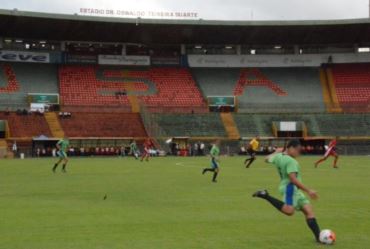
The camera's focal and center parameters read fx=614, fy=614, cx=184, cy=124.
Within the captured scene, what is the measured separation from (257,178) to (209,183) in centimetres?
350

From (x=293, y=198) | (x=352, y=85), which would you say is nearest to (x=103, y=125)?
(x=352, y=85)

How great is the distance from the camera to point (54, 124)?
62125 millimetres

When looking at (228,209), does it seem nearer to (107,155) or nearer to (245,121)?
(107,155)

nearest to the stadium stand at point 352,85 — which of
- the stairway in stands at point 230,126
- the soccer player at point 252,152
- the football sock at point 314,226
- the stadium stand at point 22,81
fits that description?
the stairway in stands at point 230,126

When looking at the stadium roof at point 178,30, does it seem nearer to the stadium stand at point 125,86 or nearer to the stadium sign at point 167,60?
the stadium sign at point 167,60

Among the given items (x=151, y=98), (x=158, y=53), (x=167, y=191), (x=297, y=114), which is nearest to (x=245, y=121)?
(x=297, y=114)

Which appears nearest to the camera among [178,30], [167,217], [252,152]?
[167,217]

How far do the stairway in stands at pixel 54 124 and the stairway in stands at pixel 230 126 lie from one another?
17.2m

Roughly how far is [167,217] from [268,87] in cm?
6000

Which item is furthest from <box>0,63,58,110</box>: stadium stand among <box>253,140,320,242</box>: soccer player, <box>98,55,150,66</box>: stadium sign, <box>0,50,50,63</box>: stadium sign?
<box>253,140,320,242</box>: soccer player

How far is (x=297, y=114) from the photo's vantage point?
68.0 m

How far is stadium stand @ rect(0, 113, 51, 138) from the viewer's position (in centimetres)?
6022

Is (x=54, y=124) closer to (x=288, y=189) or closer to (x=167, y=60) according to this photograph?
(x=167, y=60)

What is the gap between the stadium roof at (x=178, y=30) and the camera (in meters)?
65.9
